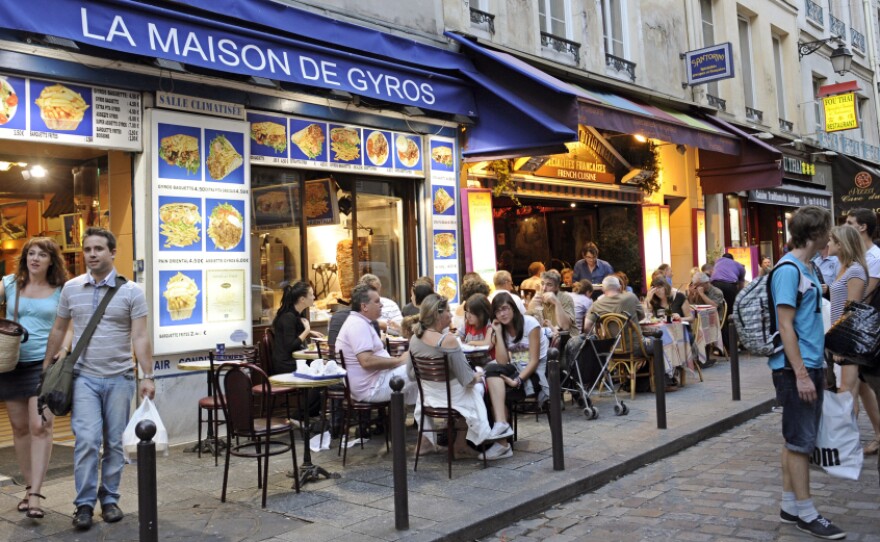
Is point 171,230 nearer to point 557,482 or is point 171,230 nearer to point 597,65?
point 557,482

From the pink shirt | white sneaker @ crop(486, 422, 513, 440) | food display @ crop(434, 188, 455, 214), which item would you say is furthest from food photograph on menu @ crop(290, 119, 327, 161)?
white sneaker @ crop(486, 422, 513, 440)

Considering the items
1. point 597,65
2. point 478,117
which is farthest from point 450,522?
point 597,65

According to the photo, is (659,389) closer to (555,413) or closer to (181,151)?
(555,413)

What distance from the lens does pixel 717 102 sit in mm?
17016

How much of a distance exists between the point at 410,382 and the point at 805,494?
3126 mm

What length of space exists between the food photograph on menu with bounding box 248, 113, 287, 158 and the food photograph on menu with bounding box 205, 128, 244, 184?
13.1 inches

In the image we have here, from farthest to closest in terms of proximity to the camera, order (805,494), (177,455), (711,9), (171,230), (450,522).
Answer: (711,9) < (171,230) < (177,455) < (450,522) < (805,494)

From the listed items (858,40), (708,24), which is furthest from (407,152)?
(858,40)

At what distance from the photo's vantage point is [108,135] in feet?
23.0

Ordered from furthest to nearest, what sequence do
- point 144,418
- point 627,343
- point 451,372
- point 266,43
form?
point 627,343 < point 266,43 < point 451,372 < point 144,418

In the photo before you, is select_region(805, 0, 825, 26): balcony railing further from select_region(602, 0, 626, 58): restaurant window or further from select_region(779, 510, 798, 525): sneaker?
select_region(779, 510, 798, 525): sneaker

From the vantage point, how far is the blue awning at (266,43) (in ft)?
20.8

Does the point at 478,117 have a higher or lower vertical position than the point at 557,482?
higher

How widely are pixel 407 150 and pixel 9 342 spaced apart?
6044 millimetres
